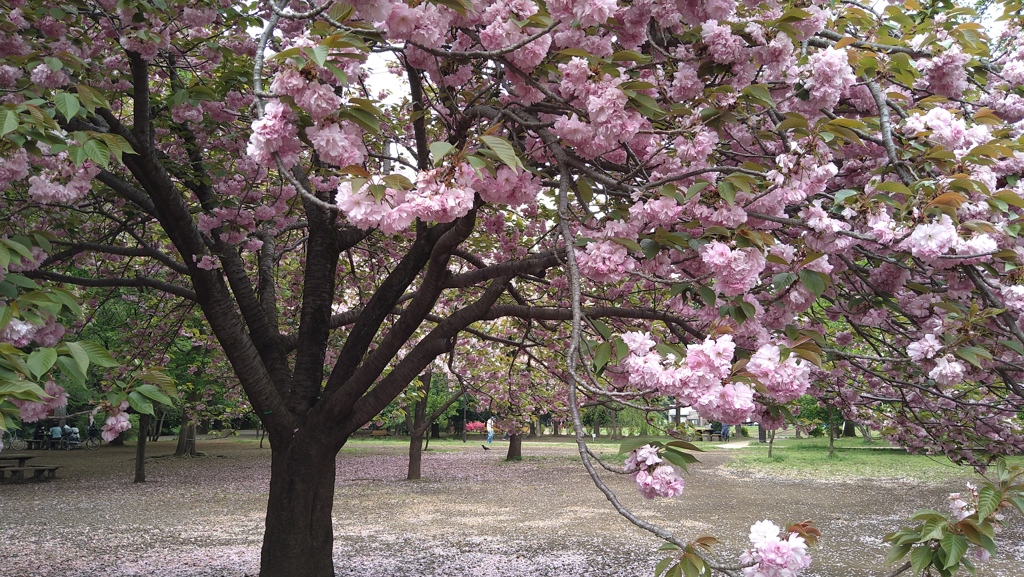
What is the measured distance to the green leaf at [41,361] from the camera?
75.9 inches

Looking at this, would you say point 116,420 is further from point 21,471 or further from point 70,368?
point 21,471

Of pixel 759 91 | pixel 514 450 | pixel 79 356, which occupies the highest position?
pixel 759 91

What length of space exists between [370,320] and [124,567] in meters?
4.04

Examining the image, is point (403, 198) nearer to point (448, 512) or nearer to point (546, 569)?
point (546, 569)

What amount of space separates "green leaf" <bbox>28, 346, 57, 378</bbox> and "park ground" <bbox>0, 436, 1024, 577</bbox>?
480cm

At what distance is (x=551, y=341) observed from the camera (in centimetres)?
625

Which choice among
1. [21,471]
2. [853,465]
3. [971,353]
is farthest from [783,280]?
[853,465]

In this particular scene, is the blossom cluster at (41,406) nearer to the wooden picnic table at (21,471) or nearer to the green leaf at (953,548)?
the green leaf at (953,548)

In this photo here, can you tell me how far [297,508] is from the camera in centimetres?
466

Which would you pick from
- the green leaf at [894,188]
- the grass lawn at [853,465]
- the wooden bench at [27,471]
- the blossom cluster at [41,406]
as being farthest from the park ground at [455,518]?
the green leaf at [894,188]

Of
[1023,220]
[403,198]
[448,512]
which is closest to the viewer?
[403,198]

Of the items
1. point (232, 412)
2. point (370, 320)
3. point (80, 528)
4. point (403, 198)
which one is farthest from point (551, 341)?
point (232, 412)

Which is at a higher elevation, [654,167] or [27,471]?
[654,167]

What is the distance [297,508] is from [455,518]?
16.9 feet
